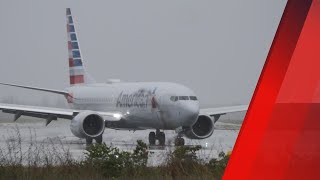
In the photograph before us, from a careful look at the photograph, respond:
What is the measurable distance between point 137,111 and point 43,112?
3.98m

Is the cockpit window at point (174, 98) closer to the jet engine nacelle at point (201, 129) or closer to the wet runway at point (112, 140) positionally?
the jet engine nacelle at point (201, 129)

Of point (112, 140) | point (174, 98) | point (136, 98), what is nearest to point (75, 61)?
point (136, 98)

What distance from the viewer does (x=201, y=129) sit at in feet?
88.5

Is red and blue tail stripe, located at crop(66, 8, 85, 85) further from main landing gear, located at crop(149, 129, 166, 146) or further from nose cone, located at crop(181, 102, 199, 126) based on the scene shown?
nose cone, located at crop(181, 102, 199, 126)

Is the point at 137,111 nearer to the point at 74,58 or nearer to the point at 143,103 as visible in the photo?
the point at 143,103

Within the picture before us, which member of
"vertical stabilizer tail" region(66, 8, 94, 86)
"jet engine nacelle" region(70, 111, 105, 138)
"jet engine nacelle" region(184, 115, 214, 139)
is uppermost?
"jet engine nacelle" region(184, 115, 214, 139)

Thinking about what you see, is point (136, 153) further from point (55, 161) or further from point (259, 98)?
point (259, 98)

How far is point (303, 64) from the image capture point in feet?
4.75

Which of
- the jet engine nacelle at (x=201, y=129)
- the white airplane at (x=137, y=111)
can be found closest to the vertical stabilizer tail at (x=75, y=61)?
the white airplane at (x=137, y=111)

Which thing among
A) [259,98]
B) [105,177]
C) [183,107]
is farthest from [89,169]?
[183,107]

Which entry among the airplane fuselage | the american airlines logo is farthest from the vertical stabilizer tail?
the american airlines logo

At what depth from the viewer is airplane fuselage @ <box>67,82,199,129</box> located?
86.8ft
